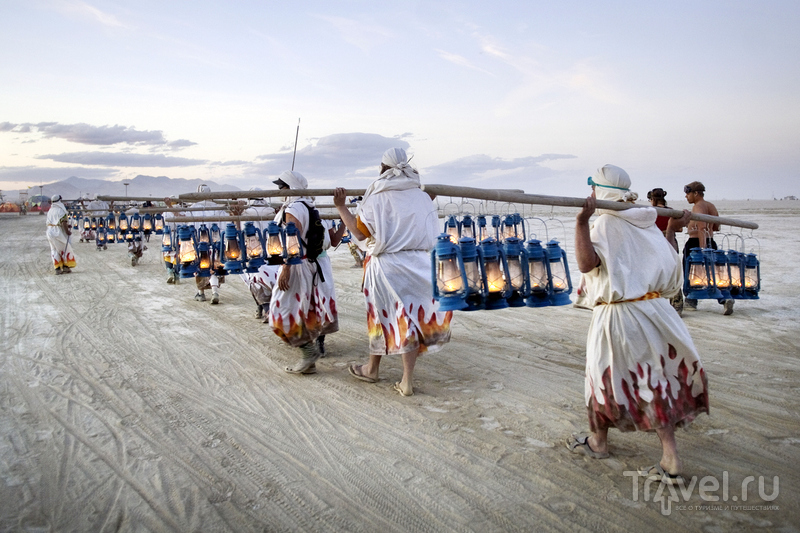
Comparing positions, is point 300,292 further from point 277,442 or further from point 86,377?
point 86,377

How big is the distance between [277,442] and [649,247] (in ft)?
10.1

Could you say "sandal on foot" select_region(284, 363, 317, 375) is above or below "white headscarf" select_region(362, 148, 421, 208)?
below

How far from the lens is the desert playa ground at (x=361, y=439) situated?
302cm

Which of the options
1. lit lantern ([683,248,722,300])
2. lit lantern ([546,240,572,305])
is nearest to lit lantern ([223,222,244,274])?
lit lantern ([546,240,572,305])

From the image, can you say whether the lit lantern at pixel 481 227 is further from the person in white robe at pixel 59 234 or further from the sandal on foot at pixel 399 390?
the person in white robe at pixel 59 234

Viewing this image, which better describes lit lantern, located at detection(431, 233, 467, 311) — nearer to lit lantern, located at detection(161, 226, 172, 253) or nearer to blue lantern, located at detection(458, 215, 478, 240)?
blue lantern, located at detection(458, 215, 478, 240)

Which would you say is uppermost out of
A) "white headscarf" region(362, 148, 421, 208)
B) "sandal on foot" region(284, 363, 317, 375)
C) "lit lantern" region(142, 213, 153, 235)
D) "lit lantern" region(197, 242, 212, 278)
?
"white headscarf" region(362, 148, 421, 208)

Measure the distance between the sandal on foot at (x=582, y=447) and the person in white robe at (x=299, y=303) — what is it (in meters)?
2.91

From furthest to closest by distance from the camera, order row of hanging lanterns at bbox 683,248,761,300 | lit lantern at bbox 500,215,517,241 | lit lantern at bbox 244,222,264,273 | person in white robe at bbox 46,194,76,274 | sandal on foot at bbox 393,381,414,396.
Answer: person in white robe at bbox 46,194,76,274, lit lantern at bbox 500,215,517,241, lit lantern at bbox 244,222,264,273, row of hanging lanterns at bbox 683,248,761,300, sandal on foot at bbox 393,381,414,396

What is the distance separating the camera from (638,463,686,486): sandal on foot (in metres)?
3.17

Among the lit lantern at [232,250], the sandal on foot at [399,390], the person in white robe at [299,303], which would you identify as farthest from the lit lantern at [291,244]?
the sandal on foot at [399,390]

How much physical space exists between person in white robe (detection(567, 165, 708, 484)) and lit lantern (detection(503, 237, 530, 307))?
17.5 inches

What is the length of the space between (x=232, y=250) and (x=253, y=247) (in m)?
0.22

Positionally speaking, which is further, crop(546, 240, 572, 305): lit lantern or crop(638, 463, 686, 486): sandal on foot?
crop(546, 240, 572, 305): lit lantern
